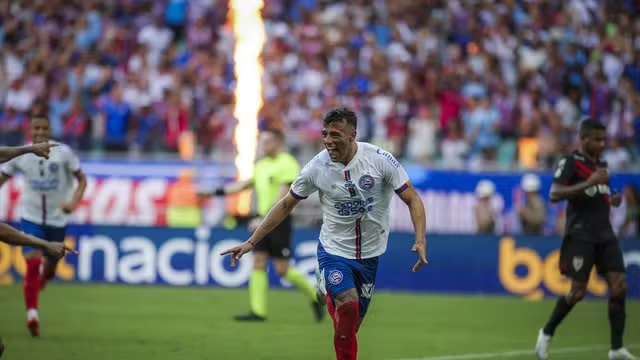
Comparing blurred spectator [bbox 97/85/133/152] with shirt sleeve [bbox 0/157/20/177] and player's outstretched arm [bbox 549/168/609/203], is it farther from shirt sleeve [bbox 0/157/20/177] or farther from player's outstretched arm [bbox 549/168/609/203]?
player's outstretched arm [bbox 549/168/609/203]

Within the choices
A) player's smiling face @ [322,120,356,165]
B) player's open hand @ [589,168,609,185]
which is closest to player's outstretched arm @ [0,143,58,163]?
player's smiling face @ [322,120,356,165]

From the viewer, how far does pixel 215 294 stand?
20172 millimetres

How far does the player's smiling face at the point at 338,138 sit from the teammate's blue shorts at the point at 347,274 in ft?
2.89

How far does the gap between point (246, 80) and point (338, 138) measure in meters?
17.4

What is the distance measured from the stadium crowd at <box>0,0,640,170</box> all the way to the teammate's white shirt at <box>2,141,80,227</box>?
9.29 meters

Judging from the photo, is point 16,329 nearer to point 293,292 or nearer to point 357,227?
point 357,227

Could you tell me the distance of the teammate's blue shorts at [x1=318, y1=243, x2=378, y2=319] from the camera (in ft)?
30.9

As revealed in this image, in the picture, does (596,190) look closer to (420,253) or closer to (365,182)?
(365,182)

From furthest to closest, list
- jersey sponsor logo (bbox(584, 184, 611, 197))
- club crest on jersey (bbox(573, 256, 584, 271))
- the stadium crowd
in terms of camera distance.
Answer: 1. the stadium crowd
2. jersey sponsor logo (bbox(584, 184, 611, 197))
3. club crest on jersey (bbox(573, 256, 584, 271))

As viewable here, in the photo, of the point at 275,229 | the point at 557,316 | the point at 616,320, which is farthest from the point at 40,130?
the point at 616,320

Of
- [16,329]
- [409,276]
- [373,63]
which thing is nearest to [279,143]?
[16,329]

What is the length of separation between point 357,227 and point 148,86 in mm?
17155

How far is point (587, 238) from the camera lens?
1212 centimetres

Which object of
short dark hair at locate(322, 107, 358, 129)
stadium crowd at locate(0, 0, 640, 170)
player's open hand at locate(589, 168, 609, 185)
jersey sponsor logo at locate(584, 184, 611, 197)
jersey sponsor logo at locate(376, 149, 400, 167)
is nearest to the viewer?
short dark hair at locate(322, 107, 358, 129)
